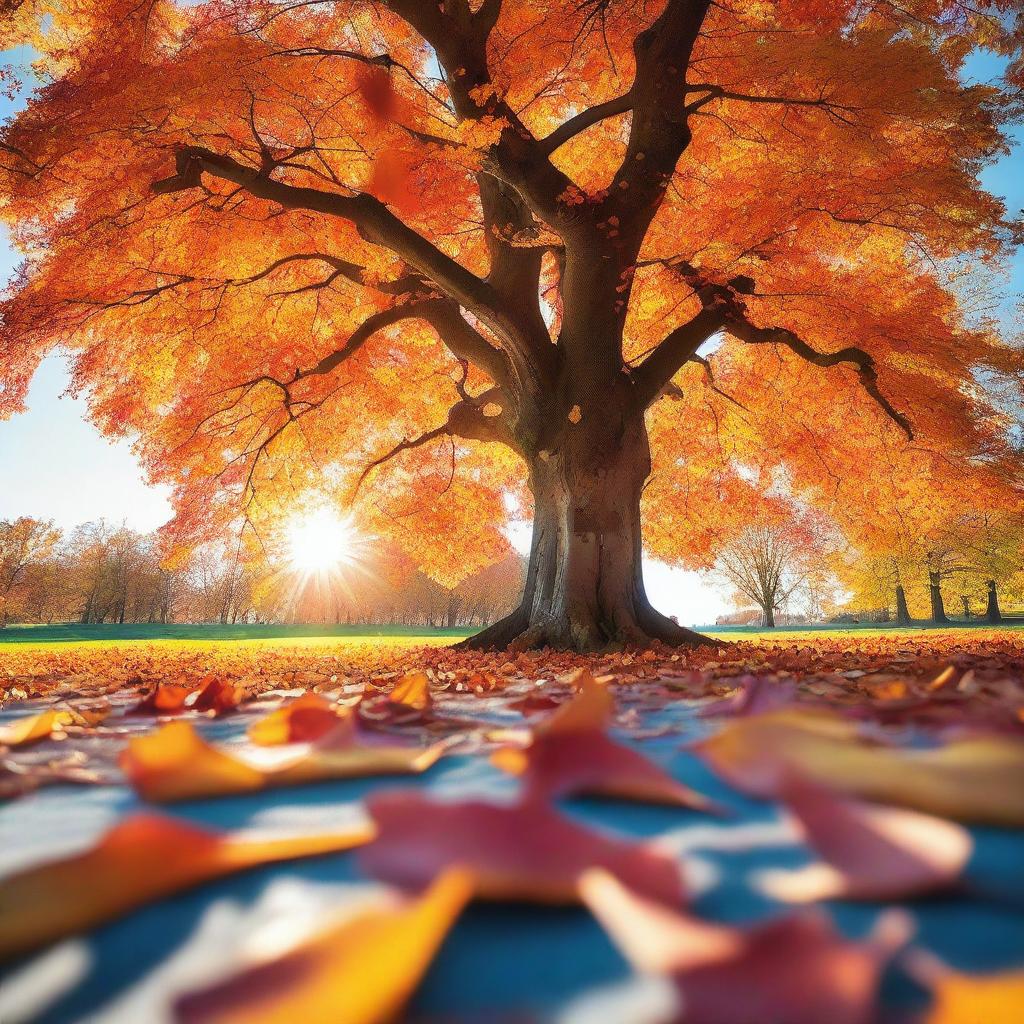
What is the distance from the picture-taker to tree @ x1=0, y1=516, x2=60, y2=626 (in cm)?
3130

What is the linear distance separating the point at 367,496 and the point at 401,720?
10.1 metres

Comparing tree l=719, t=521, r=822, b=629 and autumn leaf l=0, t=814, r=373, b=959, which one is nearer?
autumn leaf l=0, t=814, r=373, b=959

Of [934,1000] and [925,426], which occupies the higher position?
[925,426]

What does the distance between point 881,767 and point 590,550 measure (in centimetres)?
552

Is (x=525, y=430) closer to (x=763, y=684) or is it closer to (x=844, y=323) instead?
(x=844, y=323)

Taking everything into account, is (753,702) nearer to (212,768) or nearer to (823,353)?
(212,768)

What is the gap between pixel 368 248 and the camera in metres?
8.12

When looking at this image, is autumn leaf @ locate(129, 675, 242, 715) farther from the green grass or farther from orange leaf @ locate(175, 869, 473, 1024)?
the green grass

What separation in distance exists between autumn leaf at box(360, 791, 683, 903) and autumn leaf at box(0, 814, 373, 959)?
68mm

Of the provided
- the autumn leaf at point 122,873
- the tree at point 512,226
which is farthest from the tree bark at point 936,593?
the autumn leaf at point 122,873

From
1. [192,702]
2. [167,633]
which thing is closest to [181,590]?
[167,633]

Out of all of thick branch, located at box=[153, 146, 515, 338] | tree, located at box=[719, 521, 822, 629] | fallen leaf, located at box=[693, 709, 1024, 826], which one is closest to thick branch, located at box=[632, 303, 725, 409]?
thick branch, located at box=[153, 146, 515, 338]

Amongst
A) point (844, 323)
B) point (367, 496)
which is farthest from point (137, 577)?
point (844, 323)

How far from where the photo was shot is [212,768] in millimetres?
925
